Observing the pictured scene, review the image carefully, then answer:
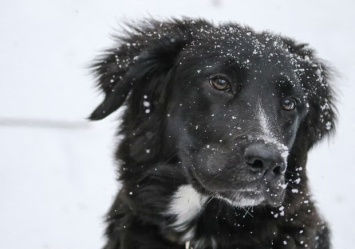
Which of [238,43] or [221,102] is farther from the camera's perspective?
[238,43]

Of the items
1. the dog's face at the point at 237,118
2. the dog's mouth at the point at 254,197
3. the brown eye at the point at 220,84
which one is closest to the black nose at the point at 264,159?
the dog's face at the point at 237,118

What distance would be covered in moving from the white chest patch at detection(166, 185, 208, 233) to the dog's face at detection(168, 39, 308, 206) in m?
0.17

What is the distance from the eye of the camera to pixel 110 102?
4273 mm

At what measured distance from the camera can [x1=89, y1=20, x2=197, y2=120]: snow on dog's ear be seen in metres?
4.27

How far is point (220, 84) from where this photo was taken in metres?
3.98

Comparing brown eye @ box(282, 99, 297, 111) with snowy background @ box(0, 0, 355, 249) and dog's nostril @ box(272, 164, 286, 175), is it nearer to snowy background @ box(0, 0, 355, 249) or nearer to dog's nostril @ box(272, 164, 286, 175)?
dog's nostril @ box(272, 164, 286, 175)

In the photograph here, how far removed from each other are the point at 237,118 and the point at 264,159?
16.5 inches

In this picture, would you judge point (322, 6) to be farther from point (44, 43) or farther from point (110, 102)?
point (110, 102)

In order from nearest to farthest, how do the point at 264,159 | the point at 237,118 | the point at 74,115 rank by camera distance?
the point at 264,159, the point at 237,118, the point at 74,115

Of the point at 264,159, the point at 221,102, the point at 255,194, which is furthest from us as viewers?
the point at 221,102

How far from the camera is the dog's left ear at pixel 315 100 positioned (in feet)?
14.6

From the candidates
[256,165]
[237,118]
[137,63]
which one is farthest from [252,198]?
[137,63]

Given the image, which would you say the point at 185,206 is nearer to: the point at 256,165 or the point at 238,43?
the point at 256,165

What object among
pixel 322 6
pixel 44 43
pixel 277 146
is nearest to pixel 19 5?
pixel 44 43
